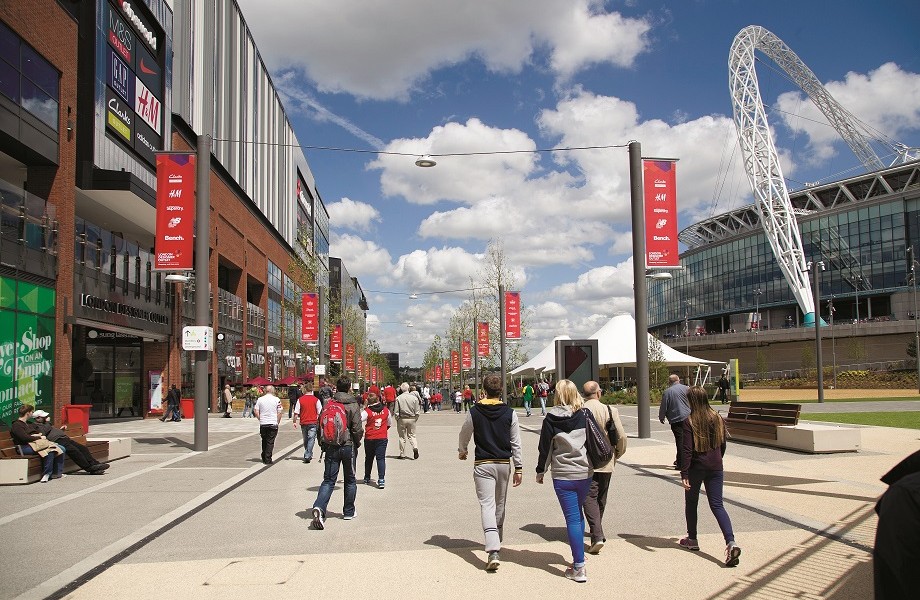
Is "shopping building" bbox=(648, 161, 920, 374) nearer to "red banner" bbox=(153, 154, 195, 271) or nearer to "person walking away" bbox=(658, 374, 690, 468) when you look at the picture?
"person walking away" bbox=(658, 374, 690, 468)

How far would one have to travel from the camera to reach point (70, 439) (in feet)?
43.4

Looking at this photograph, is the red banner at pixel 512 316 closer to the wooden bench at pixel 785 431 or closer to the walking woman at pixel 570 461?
the wooden bench at pixel 785 431

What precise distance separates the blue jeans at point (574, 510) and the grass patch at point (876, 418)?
57.4 ft

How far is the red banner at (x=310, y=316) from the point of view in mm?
39013

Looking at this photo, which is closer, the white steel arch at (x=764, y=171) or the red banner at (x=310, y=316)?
the red banner at (x=310, y=316)

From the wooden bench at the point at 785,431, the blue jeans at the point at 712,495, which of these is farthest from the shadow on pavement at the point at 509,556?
the wooden bench at the point at 785,431

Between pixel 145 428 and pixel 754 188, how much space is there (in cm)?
7972

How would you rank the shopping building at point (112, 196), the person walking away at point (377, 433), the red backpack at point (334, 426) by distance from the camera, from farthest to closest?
1. the shopping building at point (112, 196)
2. the person walking away at point (377, 433)
3. the red backpack at point (334, 426)

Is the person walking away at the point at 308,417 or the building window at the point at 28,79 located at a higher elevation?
the building window at the point at 28,79

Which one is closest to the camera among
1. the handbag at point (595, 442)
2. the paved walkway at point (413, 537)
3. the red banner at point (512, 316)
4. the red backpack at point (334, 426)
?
the paved walkway at point (413, 537)

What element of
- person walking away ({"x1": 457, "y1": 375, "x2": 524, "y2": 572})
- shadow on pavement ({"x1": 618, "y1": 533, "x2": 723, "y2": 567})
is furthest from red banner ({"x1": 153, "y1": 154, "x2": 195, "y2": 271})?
shadow on pavement ({"x1": 618, "y1": 533, "x2": 723, "y2": 567})

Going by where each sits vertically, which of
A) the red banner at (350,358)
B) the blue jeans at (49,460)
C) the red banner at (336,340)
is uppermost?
the red banner at (336,340)

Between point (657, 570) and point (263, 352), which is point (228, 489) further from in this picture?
point (263, 352)

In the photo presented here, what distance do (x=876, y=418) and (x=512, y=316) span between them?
59.8 feet
